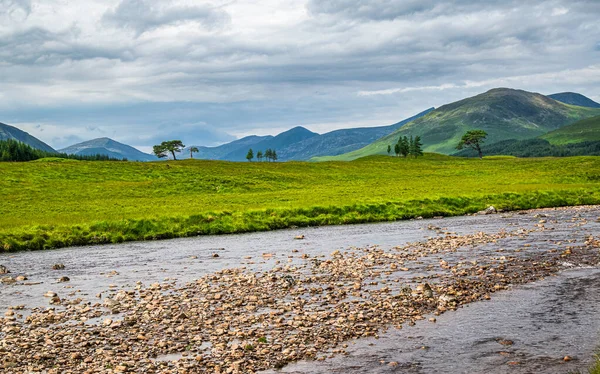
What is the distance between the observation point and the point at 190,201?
213ft

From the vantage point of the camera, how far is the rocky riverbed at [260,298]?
1458cm

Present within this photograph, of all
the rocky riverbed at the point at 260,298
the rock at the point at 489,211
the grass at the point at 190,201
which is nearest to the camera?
the rocky riverbed at the point at 260,298

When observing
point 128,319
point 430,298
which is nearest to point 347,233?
point 430,298

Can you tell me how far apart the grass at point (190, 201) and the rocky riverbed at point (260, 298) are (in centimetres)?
724

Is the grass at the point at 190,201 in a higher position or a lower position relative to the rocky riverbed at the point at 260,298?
higher

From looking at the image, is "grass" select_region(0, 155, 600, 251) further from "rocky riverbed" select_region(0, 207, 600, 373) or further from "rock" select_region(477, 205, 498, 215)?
"rocky riverbed" select_region(0, 207, 600, 373)

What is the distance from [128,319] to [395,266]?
13655 millimetres

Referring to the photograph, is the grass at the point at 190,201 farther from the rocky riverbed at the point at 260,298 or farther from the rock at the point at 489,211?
the rocky riverbed at the point at 260,298

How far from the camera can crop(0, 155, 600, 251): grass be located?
1765 inches

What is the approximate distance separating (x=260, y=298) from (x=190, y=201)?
4595 centimetres

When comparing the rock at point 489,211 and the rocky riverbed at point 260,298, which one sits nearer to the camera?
the rocky riverbed at point 260,298

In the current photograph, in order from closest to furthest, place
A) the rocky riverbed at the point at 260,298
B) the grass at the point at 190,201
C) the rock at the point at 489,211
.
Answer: the rocky riverbed at the point at 260,298 → the grass at the point at 190,201 → the rock at the point at 489,211

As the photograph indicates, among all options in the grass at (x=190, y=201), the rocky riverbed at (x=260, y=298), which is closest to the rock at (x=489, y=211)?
the grass at (x=190, y=201)

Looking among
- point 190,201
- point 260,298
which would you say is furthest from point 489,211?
point 260,298
